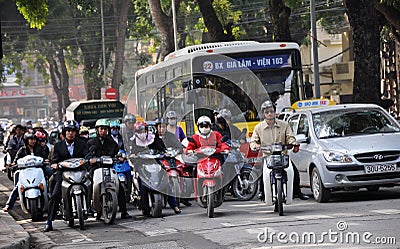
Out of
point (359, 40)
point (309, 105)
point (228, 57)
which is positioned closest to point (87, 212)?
point (309, 105)

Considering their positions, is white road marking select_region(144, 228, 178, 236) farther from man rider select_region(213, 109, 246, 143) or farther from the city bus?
the city bus

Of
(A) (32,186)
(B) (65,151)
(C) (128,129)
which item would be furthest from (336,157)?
(A) (32,186)

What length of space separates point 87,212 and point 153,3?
82.0 feet

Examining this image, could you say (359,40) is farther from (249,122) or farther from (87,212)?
(87,212)

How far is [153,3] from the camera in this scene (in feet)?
124

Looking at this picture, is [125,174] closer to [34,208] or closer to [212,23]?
[34,208]

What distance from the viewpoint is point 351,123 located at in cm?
1555

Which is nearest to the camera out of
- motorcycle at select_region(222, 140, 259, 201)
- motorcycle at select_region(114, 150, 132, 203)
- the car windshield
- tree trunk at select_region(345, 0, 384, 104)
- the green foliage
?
motorcycle at select_region(114, 150, 132, 203)

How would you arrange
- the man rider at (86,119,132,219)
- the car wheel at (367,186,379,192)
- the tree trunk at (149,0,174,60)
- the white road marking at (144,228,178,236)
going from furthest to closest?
the tree trunk at (149,0,174,60)
the car wheel at (367,186,379,192)
the man rider at (86,119,132,219)
the white road marking at (144,228,178,236)

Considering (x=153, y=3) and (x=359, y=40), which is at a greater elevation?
(x=153, y=3)

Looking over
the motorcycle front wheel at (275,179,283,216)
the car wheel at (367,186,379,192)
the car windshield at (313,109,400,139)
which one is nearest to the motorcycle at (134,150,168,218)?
the motorcycle front wheel at (275,179,283,216)

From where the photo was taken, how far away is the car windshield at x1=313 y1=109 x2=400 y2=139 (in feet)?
50.4

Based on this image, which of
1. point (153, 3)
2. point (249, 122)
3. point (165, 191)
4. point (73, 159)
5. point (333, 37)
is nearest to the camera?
point (73, 159)

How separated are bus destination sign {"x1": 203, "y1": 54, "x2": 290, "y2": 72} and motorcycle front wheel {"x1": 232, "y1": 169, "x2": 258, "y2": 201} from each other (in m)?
4.92
